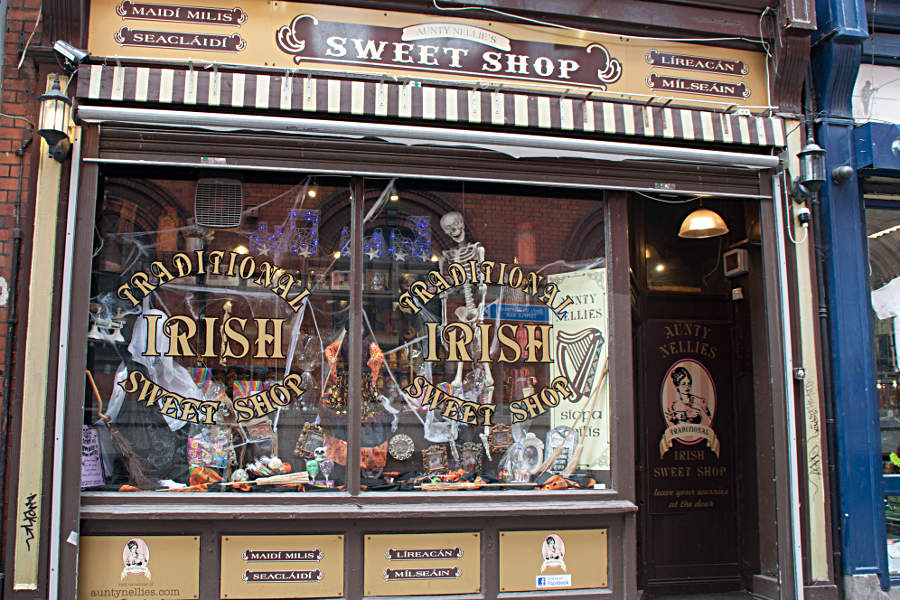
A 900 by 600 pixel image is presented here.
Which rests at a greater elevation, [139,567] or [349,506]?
[349,506]

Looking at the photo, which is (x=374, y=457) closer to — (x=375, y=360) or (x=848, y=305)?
(x=375, y=360)

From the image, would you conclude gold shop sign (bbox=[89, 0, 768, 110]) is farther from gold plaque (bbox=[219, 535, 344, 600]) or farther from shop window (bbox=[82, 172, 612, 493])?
gold plaque (bbox=[219, 535, 344, 600])

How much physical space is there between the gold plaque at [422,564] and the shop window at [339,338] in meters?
0.43

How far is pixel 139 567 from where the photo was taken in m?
5.13

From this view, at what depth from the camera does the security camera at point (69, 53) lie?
17.0ft

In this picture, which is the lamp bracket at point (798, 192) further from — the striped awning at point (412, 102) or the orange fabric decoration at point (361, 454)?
the orange fabric decoration at point (361, 454)

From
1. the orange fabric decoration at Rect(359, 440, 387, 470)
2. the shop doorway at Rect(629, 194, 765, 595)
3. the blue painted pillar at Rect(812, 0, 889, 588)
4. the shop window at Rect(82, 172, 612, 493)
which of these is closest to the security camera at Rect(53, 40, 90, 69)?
the shop window at Rect(82, 172, 612, 493)

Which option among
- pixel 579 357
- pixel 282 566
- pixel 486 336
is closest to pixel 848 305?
pixel 579 357

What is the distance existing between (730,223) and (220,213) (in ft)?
16.3

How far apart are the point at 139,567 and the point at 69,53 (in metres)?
3.81

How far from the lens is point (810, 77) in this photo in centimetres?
643

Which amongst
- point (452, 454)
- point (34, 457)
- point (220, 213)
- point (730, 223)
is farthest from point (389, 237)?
point (730, 223)

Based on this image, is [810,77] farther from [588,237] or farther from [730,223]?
[588,237]

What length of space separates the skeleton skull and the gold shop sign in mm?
1120
